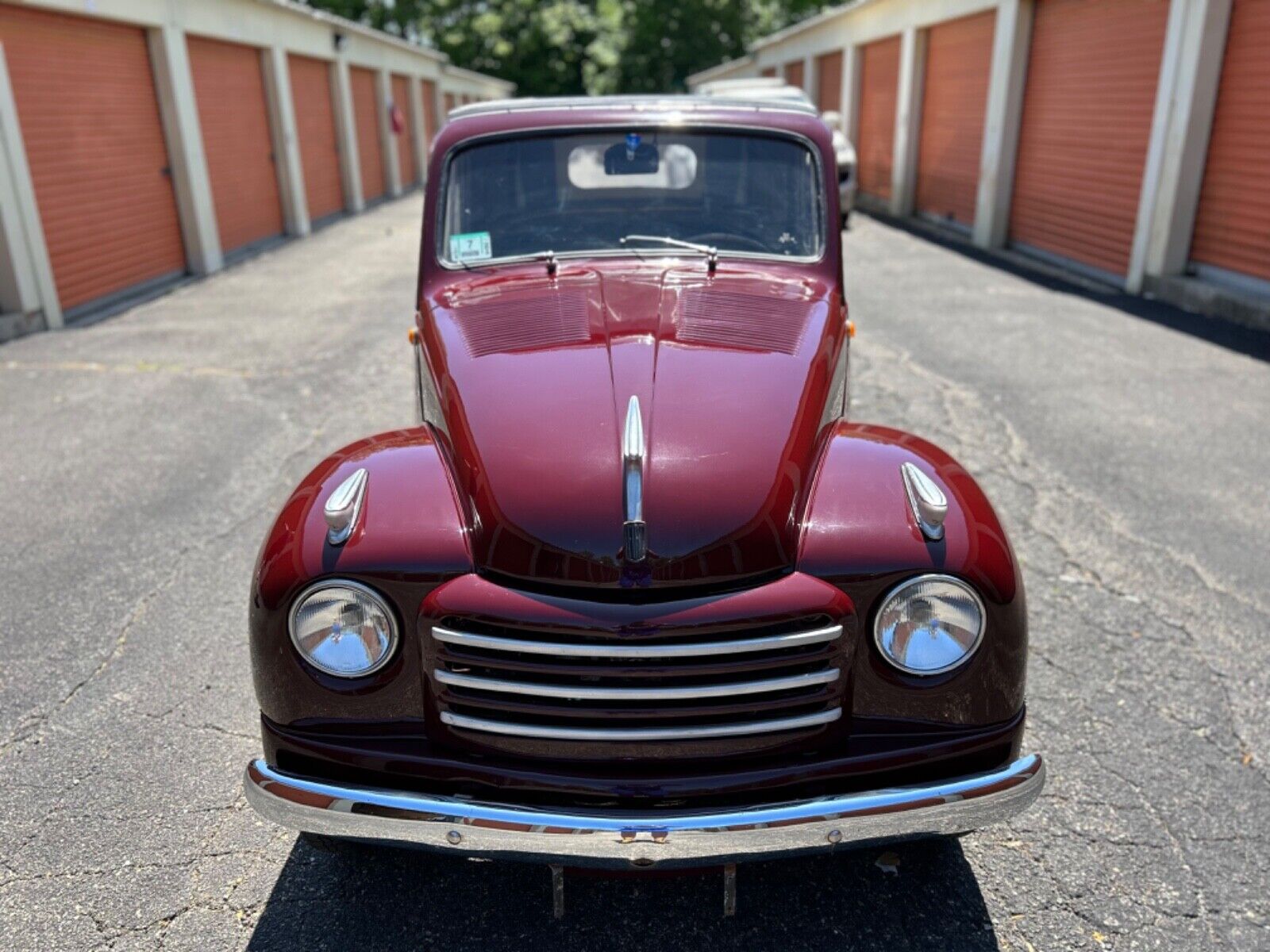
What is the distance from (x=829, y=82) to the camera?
22594mm

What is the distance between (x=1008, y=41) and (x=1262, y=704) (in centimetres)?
1147

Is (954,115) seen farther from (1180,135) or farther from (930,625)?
(930,625)

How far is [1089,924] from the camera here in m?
2.41

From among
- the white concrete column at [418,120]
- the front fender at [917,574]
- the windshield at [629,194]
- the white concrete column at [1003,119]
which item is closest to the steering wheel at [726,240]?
the windshield at [629,194]

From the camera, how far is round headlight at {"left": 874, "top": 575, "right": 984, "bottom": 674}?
83.4 inches

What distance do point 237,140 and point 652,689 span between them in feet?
46.0

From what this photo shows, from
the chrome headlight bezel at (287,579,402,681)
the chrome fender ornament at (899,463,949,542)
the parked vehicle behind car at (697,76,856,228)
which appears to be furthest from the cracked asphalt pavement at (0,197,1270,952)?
the parked vehicle behind car at (697,76,856,228)

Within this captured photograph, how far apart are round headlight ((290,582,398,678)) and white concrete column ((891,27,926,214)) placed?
16409mm

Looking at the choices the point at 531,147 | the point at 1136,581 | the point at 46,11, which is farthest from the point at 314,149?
the point at 1136,581

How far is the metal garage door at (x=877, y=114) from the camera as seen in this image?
17.8 meters

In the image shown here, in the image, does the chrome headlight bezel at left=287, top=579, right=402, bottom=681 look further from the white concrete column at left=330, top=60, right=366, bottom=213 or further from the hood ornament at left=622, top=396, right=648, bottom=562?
the white concrete column at left=330, top=60, right=366, bottom=213

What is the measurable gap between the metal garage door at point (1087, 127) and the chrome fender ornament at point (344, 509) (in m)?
10.1

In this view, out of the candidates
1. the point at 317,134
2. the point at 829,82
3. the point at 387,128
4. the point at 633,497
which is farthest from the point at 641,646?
the point at 387,128

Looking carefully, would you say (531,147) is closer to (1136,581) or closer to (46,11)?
(1136,581)
